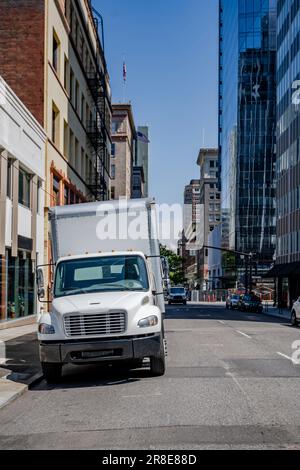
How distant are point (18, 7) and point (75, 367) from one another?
21.8 metres

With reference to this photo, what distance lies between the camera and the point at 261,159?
107 metres

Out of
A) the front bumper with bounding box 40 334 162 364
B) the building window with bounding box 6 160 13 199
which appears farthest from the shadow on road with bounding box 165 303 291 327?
the front bumper with bounding box 40 334 162 364

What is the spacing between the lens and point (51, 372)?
39.1 feet

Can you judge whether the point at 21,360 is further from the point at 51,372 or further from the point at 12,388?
the point at 12,388

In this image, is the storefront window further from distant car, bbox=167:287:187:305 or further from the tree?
the tree

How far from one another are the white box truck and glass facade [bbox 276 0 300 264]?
42142mm

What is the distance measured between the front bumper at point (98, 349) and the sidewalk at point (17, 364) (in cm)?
80

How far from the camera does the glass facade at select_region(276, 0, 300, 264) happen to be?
54.8 metres

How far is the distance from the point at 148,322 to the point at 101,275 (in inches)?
67.2

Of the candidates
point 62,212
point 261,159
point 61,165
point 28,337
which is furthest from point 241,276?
point 62,212

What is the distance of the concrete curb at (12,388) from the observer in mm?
10148

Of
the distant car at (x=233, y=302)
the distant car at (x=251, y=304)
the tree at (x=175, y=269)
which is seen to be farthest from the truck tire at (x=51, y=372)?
the tree at (x=175, y=269)

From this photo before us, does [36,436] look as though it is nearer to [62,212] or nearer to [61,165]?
[62,212]

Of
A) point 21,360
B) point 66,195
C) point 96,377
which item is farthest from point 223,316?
point 96,377
